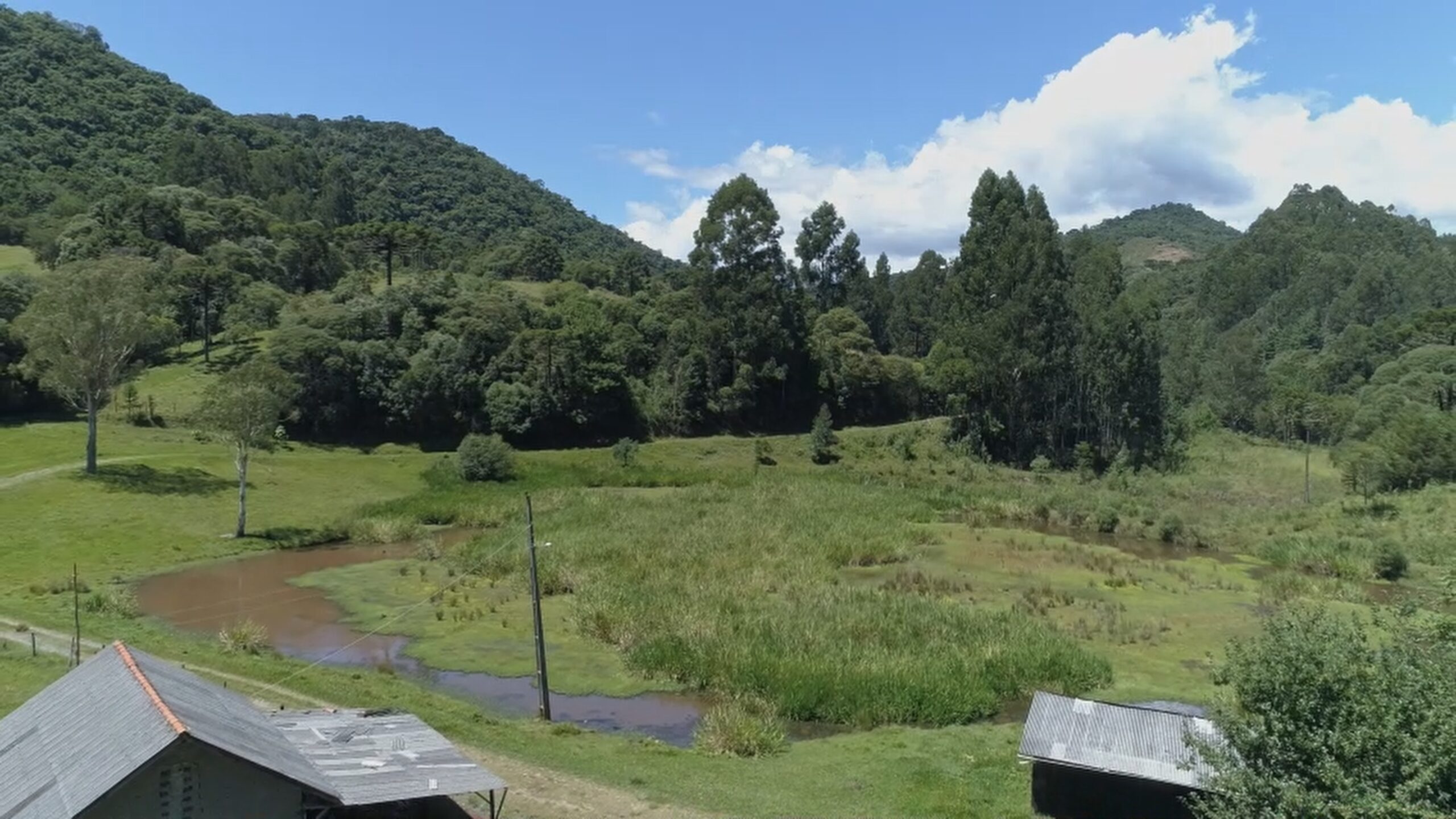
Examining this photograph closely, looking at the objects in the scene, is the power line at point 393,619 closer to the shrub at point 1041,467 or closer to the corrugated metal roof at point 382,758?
the corrugated metal roof at point 382,758

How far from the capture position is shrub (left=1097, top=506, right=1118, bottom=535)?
1882 inches

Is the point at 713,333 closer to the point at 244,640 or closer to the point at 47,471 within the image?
the point at 47,471

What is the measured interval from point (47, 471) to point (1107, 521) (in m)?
52.1

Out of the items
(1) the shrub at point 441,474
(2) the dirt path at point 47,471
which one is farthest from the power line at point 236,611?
(1) the shrub at point 441,474

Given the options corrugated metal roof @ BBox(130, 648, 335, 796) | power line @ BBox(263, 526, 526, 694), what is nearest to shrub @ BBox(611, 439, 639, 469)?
power line @ BBox(263, 526, 526, 694)

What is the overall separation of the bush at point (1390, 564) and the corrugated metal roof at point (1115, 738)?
87.8 ft

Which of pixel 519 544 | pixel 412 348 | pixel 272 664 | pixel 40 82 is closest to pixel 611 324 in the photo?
pixel 412 348

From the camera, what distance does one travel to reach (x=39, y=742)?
11.9 meters

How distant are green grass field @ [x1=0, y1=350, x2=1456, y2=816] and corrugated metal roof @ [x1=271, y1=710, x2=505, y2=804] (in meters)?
4.05

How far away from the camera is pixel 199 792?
10.8 meters

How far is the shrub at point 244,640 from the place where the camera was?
25672mm

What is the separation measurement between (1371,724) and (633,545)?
94.8 feet

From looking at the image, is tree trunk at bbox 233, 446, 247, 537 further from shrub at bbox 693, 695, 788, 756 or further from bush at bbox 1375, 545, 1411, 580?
bush at bbox 1375, 545, 1411, 580

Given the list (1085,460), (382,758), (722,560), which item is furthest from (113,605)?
(1085,460)
